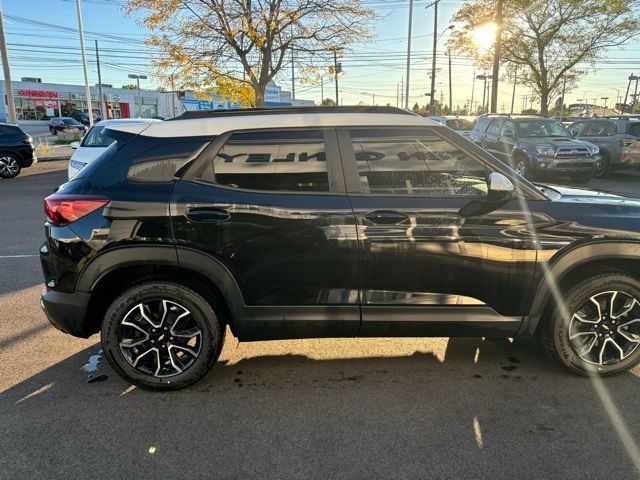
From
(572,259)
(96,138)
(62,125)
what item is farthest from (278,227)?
(62,125)

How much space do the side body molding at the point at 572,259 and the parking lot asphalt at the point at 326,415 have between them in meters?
0.62

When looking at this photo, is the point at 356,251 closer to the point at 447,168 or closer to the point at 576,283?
the point at 447,168

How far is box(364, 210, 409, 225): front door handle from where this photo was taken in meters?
2.93

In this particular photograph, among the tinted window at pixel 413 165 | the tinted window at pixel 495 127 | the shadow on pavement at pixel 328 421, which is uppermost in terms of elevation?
the tinted window at pixel 495 127

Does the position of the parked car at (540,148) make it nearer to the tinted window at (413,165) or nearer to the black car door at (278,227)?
the tinted window at (413,165)

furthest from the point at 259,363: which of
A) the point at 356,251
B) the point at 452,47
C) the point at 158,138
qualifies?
the point at 452,47

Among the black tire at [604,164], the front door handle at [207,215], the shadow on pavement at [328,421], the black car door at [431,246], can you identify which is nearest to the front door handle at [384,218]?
the black car door at [431,246]

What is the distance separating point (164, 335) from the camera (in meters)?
3.11

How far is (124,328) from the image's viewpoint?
3.07 m

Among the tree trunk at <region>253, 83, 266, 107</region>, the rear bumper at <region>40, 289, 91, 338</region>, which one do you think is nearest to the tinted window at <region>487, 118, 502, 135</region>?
the tree trunk at <region>253, 83, 266, 107</region>

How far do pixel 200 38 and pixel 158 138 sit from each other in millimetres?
14664

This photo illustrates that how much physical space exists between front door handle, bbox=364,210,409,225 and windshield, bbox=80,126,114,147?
8.59 meters

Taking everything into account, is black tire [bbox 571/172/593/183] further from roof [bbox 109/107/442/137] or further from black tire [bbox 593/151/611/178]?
roof [bbox 109/107/442/137]

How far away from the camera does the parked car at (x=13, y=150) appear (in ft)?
47.8
